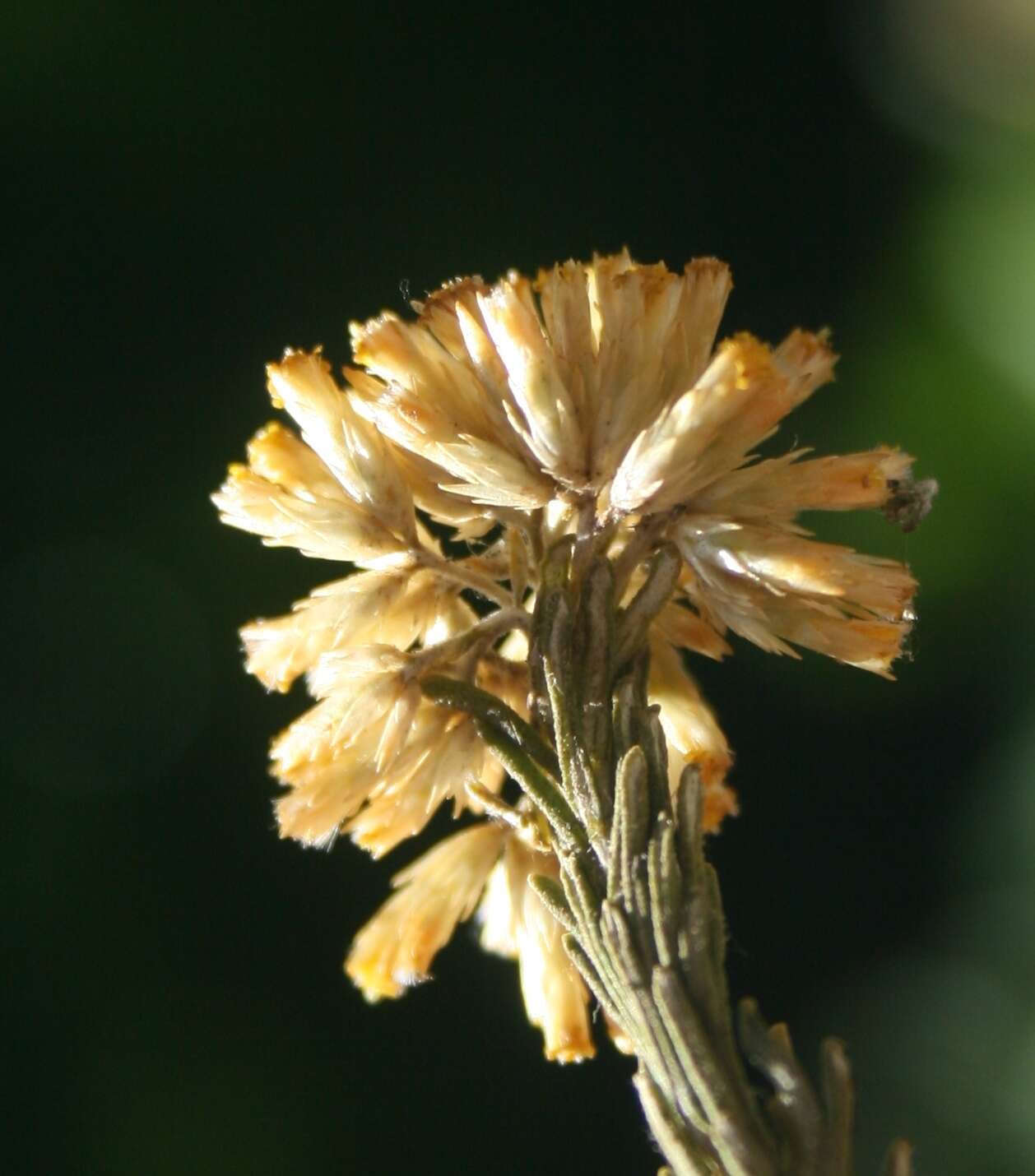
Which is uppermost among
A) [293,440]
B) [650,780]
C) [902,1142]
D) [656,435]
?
[293,440]

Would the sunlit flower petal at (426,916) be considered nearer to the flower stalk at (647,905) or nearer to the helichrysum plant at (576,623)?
the helichrysum plant at (576,623)

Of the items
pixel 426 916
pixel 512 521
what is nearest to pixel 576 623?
pixel 512 521

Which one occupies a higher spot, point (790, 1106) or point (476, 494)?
point (476, 494)

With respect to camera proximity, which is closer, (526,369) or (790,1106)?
(790,1106)

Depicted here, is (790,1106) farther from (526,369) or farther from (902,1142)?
(526,369)

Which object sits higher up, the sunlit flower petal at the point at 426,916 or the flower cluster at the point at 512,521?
the flower cluster at the point at 512,521

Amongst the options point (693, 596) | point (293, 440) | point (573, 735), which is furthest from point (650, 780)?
point (293, 440)

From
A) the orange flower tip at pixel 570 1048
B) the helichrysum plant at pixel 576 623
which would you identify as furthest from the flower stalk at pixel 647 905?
the orange flower tip at pixel 570 1048

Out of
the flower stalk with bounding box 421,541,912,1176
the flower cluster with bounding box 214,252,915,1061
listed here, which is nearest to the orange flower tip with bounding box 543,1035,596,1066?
the flower cluster with bounding box 214,252,915,1061

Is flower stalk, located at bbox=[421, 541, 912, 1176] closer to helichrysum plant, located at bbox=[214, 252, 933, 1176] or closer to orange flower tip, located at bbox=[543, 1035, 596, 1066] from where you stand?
helichrysum plant, located at bbox=[214, 252, 933, 1176]
